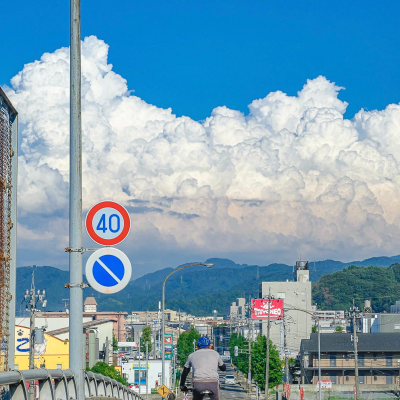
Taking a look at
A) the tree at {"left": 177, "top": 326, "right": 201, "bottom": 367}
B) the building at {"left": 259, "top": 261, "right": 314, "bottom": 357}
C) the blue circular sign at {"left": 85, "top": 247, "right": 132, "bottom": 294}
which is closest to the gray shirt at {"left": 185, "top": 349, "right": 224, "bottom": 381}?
the blue circular sign at {"left": 85, "top": 247, "right": 132, "bottom": 294}

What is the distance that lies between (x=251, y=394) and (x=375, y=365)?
18.2m

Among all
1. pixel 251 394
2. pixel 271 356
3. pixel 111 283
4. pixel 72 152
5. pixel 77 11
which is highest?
pixel 77 11

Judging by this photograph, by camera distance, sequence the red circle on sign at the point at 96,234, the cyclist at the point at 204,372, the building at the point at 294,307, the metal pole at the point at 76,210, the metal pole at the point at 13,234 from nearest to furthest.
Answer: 1. the cyclist at the point at 204,372
2. the metal pole at the point at 76,210
3. the red circle on sign at the point at 96,234
4. the metal pole at the point at 13,234
5. the building at the point at 294,307

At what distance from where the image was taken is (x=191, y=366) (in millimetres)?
10391

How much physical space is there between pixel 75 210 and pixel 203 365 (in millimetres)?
3235

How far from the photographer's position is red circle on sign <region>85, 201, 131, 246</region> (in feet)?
34.7

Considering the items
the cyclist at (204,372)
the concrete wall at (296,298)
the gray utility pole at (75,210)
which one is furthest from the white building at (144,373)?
the cyclist at (204,372)

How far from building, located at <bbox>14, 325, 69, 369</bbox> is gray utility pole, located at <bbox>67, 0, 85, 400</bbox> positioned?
54636 millimetres

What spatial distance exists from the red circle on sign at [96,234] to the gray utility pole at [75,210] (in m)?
0.22

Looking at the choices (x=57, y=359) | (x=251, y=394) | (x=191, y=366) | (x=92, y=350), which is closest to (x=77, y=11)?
(x=191, y=366)

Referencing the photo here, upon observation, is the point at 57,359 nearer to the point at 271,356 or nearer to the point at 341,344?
the point at 271,356

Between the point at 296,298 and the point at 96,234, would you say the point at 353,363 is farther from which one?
the point at 296,298

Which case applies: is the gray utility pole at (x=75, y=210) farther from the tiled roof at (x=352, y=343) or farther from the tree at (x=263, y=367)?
the tiled roof at (x=352, y=343)

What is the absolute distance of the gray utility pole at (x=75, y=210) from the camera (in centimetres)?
1043
